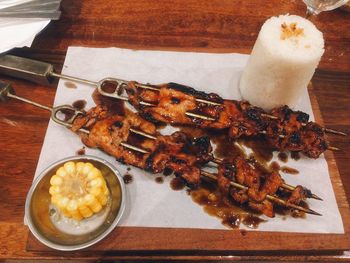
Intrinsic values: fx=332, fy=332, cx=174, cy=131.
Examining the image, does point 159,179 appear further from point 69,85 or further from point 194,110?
point 69,85

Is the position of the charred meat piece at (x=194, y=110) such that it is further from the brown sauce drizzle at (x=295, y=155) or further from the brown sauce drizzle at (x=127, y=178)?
the brown sauce drizzle at (x=127, y=178)

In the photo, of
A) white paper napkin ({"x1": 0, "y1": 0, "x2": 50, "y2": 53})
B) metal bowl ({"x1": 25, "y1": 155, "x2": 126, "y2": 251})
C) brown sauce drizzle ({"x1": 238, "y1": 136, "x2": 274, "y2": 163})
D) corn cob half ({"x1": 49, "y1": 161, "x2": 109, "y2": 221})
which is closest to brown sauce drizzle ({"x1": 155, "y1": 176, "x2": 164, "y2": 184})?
metal bowl ({"x1": 25, "y1": 155, "x2": 126, "y2": 251})

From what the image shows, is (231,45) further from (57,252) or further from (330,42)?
(57,252)

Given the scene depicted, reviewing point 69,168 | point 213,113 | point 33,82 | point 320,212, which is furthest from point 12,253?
point 320,212

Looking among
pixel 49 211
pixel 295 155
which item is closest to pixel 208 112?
pixel 295 155

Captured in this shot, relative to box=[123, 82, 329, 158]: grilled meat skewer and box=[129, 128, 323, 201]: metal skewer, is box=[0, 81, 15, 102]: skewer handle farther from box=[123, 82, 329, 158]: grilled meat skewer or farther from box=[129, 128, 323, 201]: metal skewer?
box=[129, 128, 323, 201]: metal skewer
